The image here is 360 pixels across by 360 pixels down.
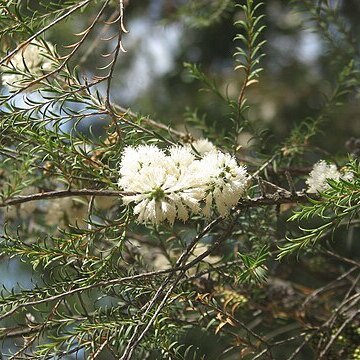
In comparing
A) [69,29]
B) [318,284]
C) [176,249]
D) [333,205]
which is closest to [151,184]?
[333,205]

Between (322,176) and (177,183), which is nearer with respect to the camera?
(177,183)

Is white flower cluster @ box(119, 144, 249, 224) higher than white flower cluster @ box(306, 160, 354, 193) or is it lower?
lower

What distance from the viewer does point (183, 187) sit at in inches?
26.2

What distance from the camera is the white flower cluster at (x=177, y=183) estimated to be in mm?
658

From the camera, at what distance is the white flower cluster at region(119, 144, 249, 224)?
658 millimetres

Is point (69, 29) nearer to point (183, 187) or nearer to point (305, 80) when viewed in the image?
point (305, 80)

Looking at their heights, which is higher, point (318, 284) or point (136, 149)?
point (318, 284)

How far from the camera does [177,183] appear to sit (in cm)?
67

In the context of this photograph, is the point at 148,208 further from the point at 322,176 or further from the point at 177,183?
the point at 322,176

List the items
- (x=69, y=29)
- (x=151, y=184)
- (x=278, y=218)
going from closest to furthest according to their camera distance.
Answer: (x=151, y=184) < (x=278, y=218) < (x=69, y=29)

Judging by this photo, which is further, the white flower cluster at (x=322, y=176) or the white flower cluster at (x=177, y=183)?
the white flower cluster at (x=322, y=176)

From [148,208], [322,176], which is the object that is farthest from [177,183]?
[322,176]

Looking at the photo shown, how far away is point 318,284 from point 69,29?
99cm

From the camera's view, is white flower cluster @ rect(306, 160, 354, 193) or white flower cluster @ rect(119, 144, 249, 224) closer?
white flower cluster @ rect(119, 144, 249, 224)
